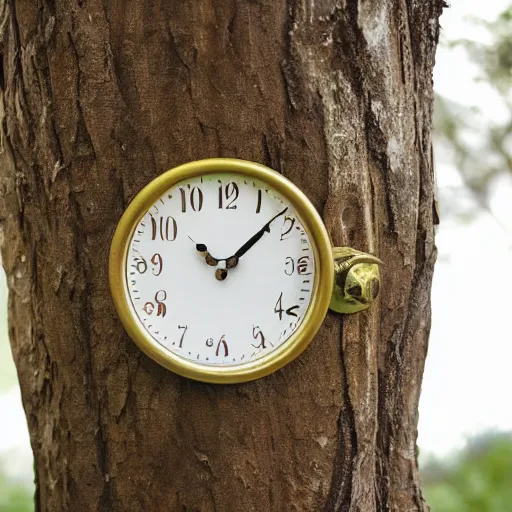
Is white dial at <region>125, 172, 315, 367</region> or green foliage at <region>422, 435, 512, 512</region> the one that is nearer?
white dial at <region>125, 172, 315, 367</region>

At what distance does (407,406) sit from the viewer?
130 centimetres

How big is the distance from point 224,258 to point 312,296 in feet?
0.48

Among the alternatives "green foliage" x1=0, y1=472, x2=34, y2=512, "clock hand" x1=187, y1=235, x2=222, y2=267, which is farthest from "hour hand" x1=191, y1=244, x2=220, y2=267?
"green foliage" x1=0, y1=472, x2=34, y2=512

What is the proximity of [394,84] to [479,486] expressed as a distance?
1666mm

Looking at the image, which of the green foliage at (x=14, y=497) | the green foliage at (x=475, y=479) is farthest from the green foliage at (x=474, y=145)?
the green foliage at (x=14, y=497)

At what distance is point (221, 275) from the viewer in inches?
41.4

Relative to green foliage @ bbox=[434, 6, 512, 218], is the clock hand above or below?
below

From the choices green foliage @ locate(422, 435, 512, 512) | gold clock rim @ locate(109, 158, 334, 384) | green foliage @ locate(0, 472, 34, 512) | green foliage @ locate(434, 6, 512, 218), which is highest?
green foliage @ locate(434, 6, 512, 218)

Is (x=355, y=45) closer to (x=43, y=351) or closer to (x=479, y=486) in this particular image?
(x=43, y=351)

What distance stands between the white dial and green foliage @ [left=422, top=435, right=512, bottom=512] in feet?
4.93

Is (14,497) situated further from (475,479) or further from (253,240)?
(253,240)

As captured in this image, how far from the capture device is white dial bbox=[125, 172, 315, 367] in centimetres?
106

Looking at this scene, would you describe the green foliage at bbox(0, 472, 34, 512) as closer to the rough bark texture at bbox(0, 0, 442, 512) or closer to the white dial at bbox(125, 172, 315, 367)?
the rough bark texture at bbox(0, 0, 442, 512)

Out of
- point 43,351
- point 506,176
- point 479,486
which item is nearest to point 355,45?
point 43,351
